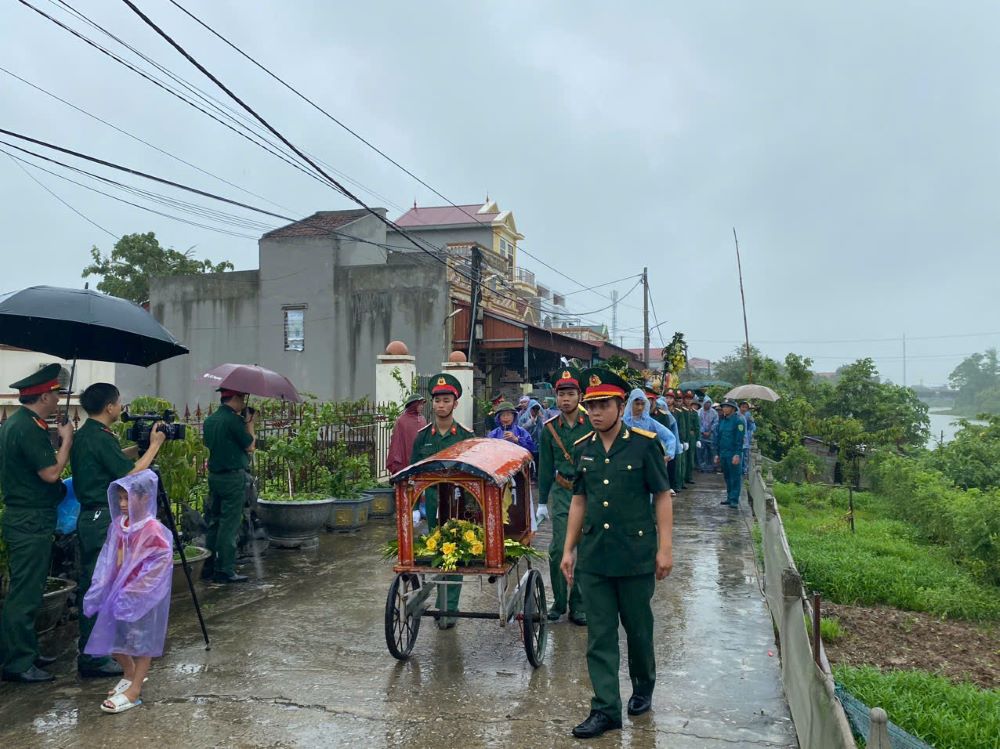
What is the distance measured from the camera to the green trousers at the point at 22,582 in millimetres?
5281

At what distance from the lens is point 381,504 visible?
1174 centimetres

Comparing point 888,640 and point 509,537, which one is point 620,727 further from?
point 888,640

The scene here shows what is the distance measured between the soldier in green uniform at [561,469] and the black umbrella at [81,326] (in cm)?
311

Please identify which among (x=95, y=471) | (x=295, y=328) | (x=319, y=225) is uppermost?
(x=319, y=225)

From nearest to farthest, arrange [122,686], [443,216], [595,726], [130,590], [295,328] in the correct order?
1. [595,726]
2. [130,590]
3. [122,686]
4. [295,328]
5. [443,216]

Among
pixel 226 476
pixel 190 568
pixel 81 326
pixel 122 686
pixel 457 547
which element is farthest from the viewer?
pixel 226 476

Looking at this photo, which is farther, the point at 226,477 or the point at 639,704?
the point at 226,477

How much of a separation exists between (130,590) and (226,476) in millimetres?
3246

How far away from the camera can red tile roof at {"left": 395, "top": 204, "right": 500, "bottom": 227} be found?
42.6 metres

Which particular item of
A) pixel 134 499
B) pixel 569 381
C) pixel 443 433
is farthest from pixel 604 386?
pixel 134 499

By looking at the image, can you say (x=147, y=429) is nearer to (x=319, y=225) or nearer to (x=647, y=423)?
(x=647, y=423)

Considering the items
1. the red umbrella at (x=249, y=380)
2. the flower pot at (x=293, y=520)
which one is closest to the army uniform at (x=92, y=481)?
the red umbrella at (x=249, y=380)

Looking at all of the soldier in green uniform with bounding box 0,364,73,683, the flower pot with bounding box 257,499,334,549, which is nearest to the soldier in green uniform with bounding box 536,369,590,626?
the soldier in green uniform with bounding box 0,364,73,683

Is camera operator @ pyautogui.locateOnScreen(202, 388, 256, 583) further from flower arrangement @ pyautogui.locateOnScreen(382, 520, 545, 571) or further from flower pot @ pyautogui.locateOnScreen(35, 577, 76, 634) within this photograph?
flower arrangement @ pyautogui.locateOnScreen(382, 520, 545, 571)
